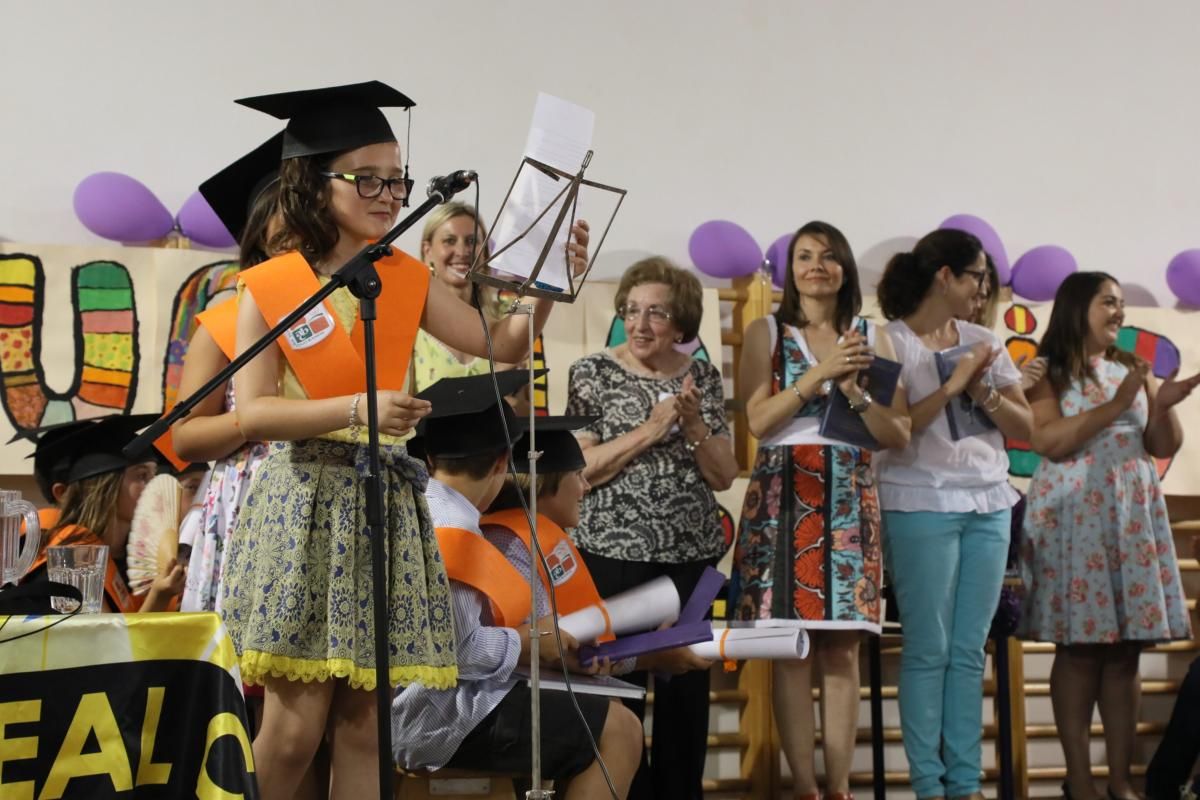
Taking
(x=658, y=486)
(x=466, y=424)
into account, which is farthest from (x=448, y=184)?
(x=658, y=486)

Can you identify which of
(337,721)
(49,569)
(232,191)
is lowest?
(337,721)

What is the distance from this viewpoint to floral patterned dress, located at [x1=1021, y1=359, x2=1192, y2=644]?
3.99 m

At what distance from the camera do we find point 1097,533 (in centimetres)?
407

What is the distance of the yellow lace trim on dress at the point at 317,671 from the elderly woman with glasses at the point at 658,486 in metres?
1.39

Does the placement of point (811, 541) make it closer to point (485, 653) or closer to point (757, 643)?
point (757, 643)

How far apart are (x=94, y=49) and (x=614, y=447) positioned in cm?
203

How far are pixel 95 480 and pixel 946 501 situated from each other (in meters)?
2.22

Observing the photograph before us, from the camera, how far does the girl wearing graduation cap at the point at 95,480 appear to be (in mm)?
3041

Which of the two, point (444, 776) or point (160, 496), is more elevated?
point (160, 496)

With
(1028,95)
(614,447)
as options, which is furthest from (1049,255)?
(614,447)

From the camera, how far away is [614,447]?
11.3 ft

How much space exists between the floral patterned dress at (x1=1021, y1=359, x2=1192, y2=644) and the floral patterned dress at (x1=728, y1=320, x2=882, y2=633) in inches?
34.4

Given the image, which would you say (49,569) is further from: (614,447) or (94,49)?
(94,49)

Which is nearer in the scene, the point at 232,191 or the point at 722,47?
the point at 232,191
